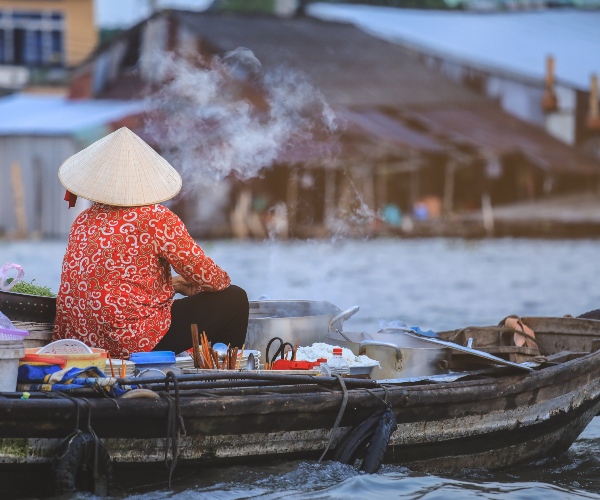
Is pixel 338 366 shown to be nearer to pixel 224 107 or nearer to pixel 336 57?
pixel 224 107

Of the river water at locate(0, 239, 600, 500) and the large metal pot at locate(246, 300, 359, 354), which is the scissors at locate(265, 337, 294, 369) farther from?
the river water at locate(0, 239, 600, 500)

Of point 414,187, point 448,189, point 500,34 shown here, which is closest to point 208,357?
point 414,187

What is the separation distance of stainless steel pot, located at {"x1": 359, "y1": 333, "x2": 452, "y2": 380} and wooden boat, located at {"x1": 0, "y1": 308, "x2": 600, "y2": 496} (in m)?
0.19

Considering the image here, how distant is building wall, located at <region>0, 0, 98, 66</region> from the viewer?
29.1 meters

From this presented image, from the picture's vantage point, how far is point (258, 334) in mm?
5086

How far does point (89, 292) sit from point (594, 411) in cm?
284

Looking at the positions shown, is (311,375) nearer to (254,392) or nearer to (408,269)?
(254,392)

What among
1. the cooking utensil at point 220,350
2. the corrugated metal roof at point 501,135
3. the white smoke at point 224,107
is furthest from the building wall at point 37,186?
the cooking utensil at point 220,350

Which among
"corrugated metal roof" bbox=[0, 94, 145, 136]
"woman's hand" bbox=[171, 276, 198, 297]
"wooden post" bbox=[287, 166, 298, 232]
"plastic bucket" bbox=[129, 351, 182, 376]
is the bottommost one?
"wooden post" bbox=[287, 166, 298, 232]

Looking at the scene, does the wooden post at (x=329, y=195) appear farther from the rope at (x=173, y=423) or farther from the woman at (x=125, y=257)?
the rope at (x=173, y=423)

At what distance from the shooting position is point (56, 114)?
2433cm

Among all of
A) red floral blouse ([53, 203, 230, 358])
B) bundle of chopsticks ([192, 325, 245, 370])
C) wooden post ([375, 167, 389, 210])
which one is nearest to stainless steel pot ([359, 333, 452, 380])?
bundle of chopsticks ([192, 325, 245, 370])

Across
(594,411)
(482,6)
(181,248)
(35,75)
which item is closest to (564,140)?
(482,6)

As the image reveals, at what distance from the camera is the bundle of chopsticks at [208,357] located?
4.43m
